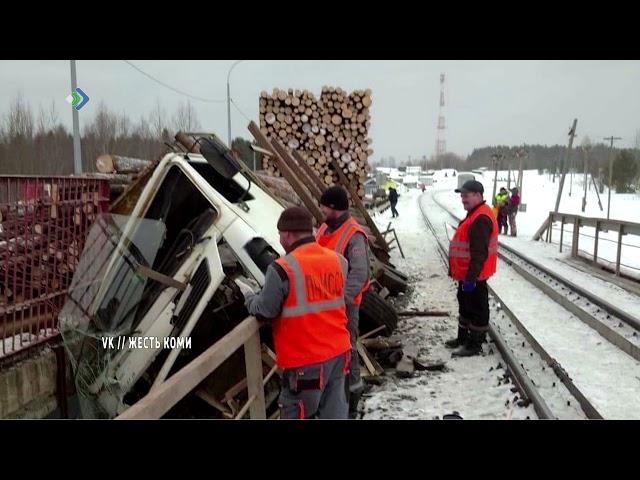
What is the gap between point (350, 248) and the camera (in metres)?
4.20

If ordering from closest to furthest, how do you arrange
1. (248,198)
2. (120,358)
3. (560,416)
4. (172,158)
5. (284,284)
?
(284,284), (560,416), (120,358), (172,158), (248,198)

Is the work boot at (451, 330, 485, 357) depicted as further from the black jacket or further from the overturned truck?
the overturned truck

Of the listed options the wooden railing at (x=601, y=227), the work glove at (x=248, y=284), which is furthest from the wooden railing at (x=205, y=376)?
the wooden railing at (x=601, y=227)

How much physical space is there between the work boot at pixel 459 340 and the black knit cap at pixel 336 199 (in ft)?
9.23

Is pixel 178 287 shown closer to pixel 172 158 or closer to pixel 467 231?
pixel 172 158

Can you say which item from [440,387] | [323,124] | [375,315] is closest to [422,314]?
[375,315]

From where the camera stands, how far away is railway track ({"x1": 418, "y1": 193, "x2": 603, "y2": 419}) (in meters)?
4.45

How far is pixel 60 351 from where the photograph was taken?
5.39 m

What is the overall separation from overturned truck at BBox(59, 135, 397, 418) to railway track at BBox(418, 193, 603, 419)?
7.86ft

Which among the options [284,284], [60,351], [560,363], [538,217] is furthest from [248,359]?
[538,217]

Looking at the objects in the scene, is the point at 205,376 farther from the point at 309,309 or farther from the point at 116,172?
the point at 116,172

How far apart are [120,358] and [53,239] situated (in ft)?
6.19

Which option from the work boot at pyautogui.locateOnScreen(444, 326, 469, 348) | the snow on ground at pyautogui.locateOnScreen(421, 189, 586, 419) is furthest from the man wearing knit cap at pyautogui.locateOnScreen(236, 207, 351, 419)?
the work boot at pyautogui.locateOnScreen(444, 326, 469, 348)

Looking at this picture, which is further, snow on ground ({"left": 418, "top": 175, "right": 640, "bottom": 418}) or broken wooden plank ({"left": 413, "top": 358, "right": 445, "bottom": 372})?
broken wooden plank ({"left": 413, "top": 358, "right": 445, "bottom": 372})
